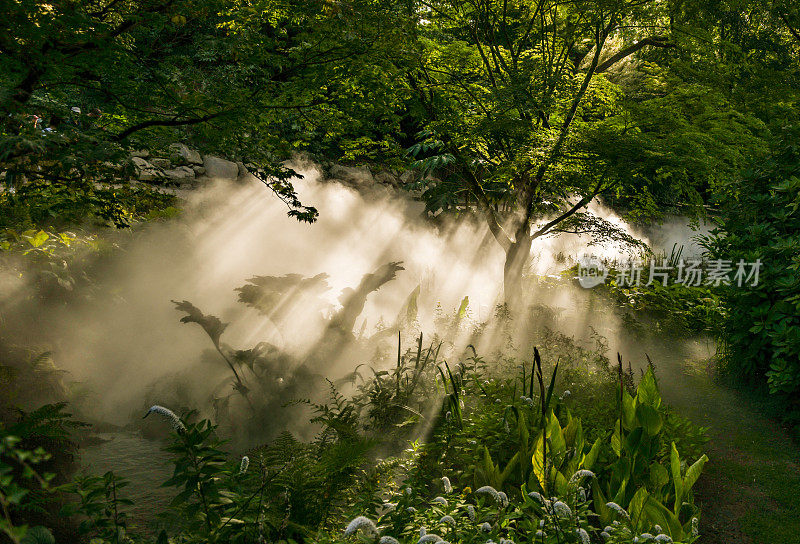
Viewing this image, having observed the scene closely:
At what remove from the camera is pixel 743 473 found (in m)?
4.20

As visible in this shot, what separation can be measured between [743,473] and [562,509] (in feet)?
9.98

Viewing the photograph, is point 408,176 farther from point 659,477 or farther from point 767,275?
point 659,477

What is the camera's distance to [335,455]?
9.49ft

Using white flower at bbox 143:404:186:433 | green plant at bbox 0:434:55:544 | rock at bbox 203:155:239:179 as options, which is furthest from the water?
rock at bbox 203:155:239:179

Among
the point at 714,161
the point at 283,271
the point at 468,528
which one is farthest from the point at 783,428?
the point at 283,271

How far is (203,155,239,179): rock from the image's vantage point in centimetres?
1074

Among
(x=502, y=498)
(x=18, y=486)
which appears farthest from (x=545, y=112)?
(x=18, y=486)

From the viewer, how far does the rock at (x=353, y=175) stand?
13078mm

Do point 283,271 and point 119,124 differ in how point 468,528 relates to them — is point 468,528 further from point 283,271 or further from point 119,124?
point 283,271

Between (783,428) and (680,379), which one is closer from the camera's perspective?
(783,428)

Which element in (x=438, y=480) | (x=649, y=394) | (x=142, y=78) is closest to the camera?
(x=438, y=480)

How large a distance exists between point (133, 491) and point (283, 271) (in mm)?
5442

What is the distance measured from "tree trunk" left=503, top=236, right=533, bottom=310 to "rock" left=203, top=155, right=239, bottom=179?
6.19 m

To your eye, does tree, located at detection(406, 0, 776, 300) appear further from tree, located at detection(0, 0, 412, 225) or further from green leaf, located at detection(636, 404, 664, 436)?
green leaf, located at detection(636, 404, 664, 436)
